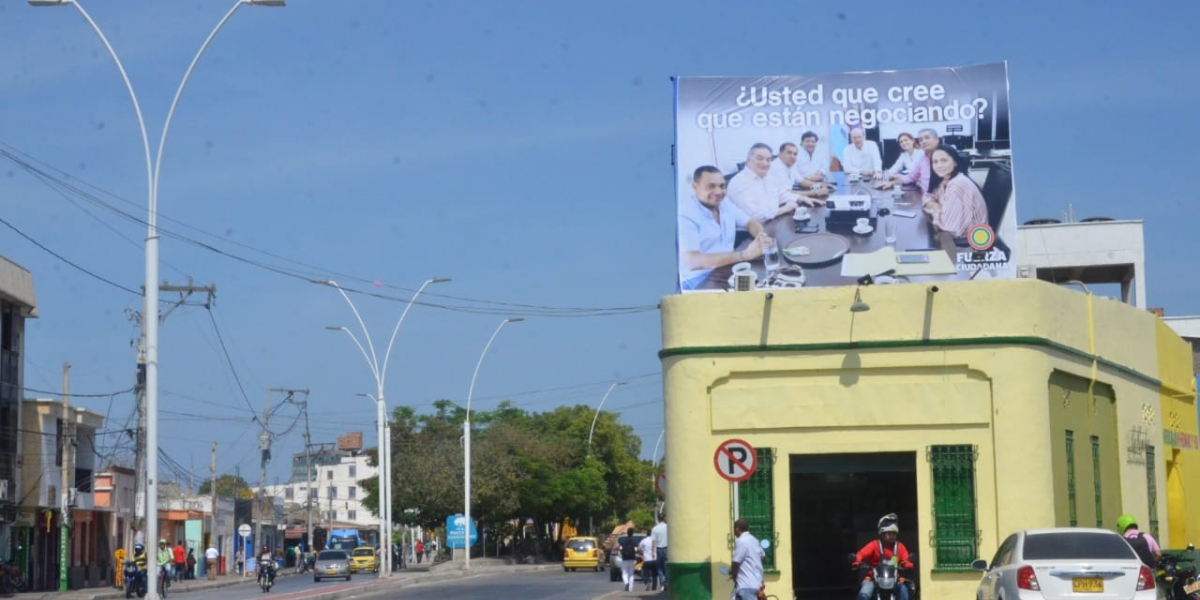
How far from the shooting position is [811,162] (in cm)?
3028

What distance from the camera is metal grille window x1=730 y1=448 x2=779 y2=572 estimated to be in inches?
879

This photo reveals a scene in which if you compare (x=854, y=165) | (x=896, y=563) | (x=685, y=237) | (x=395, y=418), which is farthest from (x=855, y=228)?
(x=395, y=418)

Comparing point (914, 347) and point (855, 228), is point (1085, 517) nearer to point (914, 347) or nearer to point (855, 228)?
point (914, 347)

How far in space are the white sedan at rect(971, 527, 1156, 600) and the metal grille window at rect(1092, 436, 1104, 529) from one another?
892 cm

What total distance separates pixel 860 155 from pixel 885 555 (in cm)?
1382

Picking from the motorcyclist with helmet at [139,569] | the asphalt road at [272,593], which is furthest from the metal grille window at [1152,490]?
the motorcyclist with helmet at [139,569]

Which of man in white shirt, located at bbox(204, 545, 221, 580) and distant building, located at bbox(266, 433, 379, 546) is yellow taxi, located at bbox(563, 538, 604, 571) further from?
distant building, located at bbox(266, 433, 379, 546)

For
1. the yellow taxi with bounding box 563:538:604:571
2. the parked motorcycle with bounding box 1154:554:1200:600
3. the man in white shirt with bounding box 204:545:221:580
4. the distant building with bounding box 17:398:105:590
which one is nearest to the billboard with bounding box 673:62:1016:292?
the parked motorcycle with bounding box 1154:554:1200:600

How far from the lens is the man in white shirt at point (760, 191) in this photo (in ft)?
98.5

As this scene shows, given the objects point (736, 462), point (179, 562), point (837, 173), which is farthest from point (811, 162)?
point (179, 562)

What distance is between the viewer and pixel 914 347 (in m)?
22.5

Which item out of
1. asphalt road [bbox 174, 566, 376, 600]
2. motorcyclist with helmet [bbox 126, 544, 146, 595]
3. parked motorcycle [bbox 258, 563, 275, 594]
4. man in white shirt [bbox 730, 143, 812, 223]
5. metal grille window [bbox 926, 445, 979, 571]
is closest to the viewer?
metal grille window [bbox 926, 445, 979, 571]

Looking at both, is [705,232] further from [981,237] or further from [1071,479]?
[1071,479]

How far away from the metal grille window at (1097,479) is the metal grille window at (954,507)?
12.2 feet
